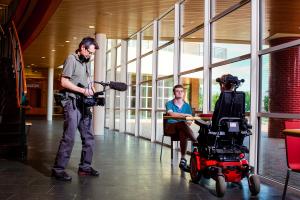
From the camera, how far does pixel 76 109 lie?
428cm

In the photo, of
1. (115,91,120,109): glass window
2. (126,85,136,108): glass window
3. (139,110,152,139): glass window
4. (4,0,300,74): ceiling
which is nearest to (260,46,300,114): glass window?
(4,0,300,74): ceiling

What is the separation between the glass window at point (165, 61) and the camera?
9.13 meters

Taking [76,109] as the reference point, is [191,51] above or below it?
above

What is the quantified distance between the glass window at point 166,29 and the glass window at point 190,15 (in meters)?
0.68

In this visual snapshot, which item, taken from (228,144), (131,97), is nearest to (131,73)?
(131,97)

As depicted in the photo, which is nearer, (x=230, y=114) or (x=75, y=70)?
(x=230, y=114)

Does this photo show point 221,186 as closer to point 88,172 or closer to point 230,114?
point 230,114

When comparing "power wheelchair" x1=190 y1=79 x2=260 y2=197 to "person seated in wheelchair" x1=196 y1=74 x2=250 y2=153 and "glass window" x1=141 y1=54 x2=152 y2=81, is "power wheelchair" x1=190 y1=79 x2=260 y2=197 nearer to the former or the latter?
"person seated in wheelchair" x1=196 y1=74 x2=250 y2=153

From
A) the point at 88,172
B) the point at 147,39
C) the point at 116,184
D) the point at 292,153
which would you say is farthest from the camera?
the point at 147,39

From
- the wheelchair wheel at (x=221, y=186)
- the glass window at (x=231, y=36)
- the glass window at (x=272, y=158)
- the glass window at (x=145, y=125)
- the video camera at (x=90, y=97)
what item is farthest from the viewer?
the glass window at (x=145, y=125)

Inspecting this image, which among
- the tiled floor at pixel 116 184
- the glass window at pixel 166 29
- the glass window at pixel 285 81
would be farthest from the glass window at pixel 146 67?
the tiled floor at pixel 116 184

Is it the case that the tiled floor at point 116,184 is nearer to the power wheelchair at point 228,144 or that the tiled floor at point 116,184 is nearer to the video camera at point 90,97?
the power wheelchair at point 228,144

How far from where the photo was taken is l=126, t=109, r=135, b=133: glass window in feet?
40.3

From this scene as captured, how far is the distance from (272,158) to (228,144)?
10.3 feet
